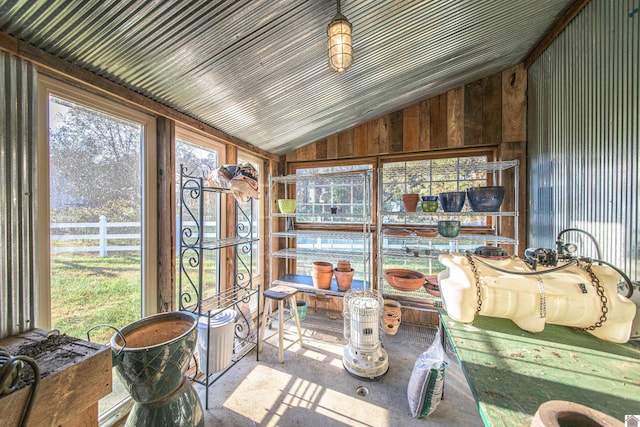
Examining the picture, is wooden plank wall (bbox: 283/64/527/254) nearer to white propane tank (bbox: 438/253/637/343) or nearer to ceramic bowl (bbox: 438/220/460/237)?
ceramic bowl (bbox: 438/220/460/237)

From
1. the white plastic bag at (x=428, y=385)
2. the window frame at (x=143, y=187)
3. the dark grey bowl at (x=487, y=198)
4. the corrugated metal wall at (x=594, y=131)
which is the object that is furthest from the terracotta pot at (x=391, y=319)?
the window frame at (x=143, y=187)

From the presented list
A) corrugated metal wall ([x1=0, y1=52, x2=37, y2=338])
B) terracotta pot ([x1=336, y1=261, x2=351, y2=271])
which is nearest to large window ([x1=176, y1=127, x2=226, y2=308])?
corrugated metal wall ([x1=0, y1=52, x2=37, y2=338])

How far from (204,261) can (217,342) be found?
0.68 metres

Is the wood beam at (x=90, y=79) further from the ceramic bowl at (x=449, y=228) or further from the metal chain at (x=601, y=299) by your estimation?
the metal chain at (x=601, y=299)

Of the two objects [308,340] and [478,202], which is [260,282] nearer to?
[308,340]

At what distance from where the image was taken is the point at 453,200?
188cm

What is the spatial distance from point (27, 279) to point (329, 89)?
6.66ft

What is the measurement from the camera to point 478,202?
1823mm

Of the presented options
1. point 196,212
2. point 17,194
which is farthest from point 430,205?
point 17,194

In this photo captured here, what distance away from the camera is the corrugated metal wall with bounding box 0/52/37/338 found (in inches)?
37.4

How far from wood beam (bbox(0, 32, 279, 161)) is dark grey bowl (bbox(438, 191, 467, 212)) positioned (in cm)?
207

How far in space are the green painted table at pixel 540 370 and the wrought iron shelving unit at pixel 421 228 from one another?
41.6 inches

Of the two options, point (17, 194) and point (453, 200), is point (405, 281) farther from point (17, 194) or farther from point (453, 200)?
point (17, 194)

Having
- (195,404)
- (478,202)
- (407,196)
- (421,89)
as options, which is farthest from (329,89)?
(195,404)
